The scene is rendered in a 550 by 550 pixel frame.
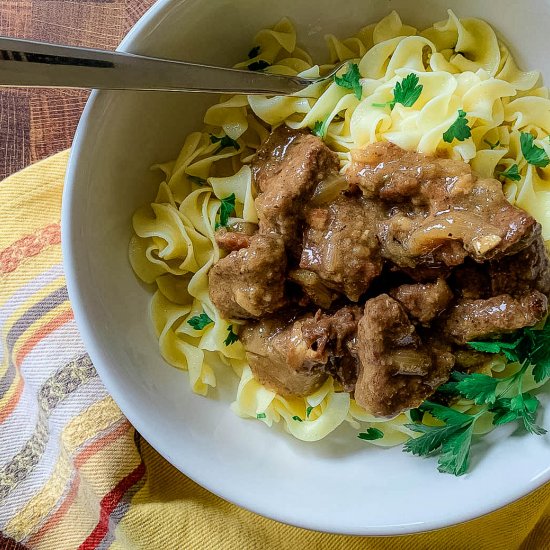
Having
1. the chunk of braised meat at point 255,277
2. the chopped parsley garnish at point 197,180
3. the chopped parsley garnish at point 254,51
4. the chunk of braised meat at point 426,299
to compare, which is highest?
the chopped parsley garnish at point 254,51

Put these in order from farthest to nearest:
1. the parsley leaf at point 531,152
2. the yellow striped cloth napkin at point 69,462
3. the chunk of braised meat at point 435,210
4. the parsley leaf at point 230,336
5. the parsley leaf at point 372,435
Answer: the yellow striped cloth napkin at point 69,462
the parsley leaf at point 230,336
the parsley leaf at point 372,435
the parsley leaf at point 531,152
the chunk of braised meat at point 435,210

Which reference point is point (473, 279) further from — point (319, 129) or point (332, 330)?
point (319, 129)

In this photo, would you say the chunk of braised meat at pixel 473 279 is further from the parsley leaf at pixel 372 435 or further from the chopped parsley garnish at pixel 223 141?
the chopped parsley garnish at pixel 223 141

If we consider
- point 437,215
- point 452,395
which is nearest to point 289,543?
point 452,395

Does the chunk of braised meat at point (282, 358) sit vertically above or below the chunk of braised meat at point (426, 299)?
below

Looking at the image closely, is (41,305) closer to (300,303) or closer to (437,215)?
(300,303)

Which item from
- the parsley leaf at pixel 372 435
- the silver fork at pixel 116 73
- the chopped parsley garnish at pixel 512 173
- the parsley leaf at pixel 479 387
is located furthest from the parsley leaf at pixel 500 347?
the silver fork at pixel 116 73
